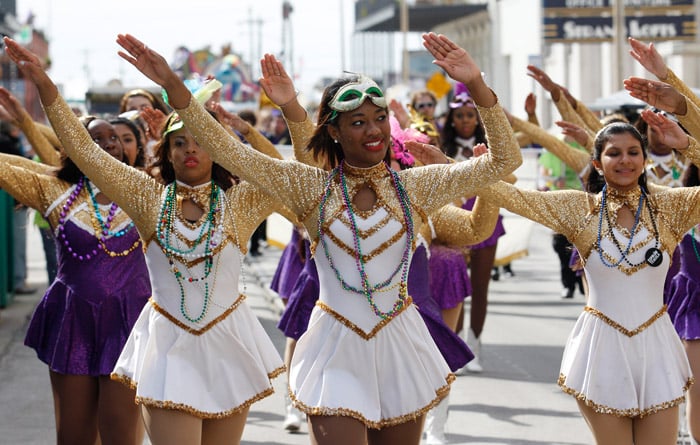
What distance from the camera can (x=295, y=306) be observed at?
7.82 meters

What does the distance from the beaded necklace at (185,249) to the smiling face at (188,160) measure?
10 centimetres

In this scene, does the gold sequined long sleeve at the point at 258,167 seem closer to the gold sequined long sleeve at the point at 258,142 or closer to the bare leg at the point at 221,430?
the bare leg at the point at 221,430

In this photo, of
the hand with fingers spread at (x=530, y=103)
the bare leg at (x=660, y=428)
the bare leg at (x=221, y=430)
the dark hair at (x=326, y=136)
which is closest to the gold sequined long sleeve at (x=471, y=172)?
the dark hair at (x=326, y=136)

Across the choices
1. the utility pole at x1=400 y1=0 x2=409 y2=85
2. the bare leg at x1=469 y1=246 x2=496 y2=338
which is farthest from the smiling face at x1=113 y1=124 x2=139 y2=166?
the utility pole at x1=400 y1=0 x2=409 y2=85

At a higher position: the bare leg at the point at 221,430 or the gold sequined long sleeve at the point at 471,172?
the gold sequined long sleeve at the point at 471,172

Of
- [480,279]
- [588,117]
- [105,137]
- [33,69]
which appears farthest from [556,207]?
[480,279]

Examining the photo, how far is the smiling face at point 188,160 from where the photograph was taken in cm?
589

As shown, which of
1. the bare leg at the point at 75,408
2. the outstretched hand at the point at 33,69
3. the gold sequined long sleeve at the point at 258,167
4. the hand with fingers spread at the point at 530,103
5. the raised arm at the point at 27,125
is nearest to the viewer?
the gold sequined long sleeve at the point at 258,167

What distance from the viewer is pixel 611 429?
5980 mm

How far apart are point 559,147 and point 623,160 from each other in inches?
110

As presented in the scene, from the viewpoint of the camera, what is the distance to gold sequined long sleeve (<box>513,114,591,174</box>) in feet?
28.8

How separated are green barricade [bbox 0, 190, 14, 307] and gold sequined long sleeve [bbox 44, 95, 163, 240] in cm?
867

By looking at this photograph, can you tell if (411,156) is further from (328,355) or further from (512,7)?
(512,7)

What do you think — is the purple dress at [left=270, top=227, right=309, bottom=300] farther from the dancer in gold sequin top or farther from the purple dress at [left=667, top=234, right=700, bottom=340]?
the dancer in gold sequin top
